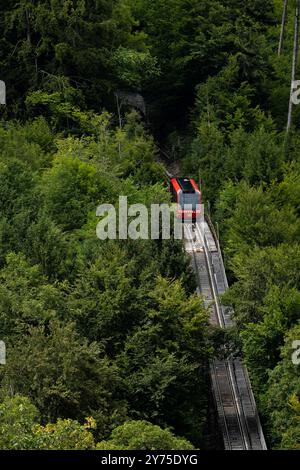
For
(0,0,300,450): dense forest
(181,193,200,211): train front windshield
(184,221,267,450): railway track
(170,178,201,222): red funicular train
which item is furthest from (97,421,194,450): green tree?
(181,193,200,211): train front windshield

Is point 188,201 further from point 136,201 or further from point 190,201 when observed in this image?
point 136,201

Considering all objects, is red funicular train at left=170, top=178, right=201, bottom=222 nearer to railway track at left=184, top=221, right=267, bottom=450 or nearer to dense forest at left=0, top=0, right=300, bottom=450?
railway track at left=184, top=221, right=267, bottom=450

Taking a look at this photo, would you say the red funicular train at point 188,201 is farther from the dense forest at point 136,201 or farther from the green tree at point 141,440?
the green tree at point 141,440

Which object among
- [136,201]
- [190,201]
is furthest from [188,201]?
[136,201]

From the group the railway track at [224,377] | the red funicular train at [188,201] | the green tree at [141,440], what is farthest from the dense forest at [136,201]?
the red funicular train at [188,201]
